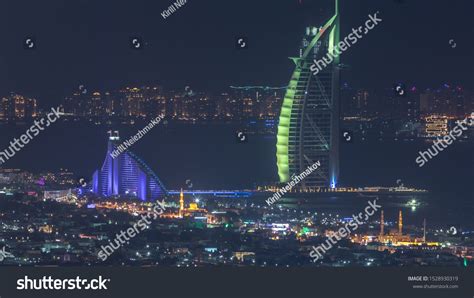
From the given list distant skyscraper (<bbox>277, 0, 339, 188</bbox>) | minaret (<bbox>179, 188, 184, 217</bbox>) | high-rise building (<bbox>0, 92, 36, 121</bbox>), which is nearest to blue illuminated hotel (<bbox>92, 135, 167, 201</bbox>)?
minaret (<bbox>179, 188, 184, 217</bbox>)

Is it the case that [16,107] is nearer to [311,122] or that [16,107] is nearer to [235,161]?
[311,122]

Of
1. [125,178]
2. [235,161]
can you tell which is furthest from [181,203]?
[235,161]

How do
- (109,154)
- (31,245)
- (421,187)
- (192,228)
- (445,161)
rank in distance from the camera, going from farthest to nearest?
(445,161), (421,187), (109,154), (192,228), (31,245)

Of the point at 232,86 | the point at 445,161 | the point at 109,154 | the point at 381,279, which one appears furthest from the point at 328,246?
the point at 445,161

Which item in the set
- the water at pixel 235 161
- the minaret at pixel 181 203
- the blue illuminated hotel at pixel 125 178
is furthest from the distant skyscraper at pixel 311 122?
the minaret at pixel 181 203

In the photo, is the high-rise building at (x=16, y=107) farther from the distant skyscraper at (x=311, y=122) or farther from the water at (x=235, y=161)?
the distant skyscraper at (x=311, y=122)

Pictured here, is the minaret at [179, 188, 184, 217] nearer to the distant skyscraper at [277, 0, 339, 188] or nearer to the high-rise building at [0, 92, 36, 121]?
the high-rise building at [0, 92, 36, 121]

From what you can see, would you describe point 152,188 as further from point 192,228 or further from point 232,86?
point 192,228

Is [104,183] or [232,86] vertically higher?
[232,86]
